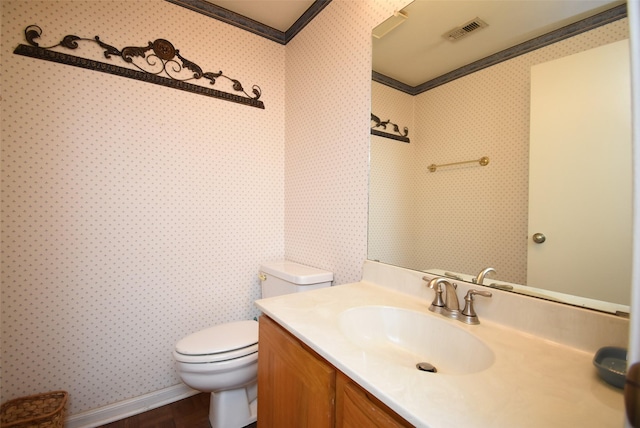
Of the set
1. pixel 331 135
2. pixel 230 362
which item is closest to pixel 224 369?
pixel 230 362

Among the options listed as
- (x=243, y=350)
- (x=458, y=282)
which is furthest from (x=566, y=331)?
(x=243, y=350)

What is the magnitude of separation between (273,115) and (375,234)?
121cm

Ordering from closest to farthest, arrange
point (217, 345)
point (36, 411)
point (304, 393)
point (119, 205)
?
point (304, 393), point (36, 411), point (217, 345), point (119, 205)

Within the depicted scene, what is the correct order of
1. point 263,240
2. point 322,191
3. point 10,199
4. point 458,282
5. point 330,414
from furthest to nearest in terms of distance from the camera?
point 263,240
point 322,191
point 10,199
point 458,282
point 330,414

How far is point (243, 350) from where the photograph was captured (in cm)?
128

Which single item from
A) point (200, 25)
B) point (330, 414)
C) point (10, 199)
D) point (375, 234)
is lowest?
point (330, 414)

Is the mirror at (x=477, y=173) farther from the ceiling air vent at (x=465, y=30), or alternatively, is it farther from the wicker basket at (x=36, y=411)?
the wicker basket at (x=36, y=411)

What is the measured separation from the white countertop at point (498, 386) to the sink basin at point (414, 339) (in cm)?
4

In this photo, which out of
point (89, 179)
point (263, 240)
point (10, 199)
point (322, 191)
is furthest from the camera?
point (263, 240)

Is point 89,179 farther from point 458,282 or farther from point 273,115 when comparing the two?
point 458,282

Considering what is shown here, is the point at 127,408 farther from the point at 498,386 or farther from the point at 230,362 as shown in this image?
the point at 498,386

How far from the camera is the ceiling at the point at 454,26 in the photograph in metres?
0.75

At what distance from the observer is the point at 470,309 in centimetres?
83

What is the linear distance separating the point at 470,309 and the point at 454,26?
103cm
